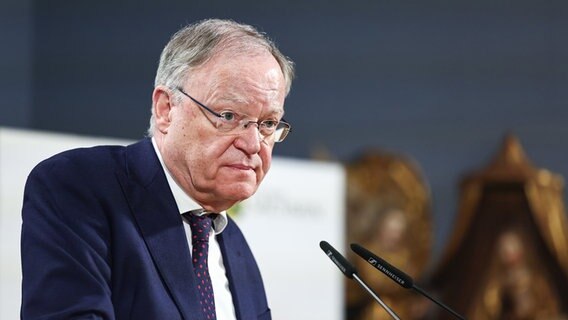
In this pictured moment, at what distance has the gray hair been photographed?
2561 millimetres

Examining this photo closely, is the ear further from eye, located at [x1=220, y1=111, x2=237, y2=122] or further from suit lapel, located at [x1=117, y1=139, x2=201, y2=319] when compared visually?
eye, located at [x1=220, y1=111, x2=237, y2=122]

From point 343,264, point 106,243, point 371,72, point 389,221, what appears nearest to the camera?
point 106,243

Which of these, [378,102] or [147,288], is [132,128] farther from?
[147,288]

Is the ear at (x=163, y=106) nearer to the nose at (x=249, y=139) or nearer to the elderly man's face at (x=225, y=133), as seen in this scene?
the elderly man's face at (x=225, y=133)

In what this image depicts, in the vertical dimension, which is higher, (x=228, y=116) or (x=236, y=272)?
(x=228, y=116)

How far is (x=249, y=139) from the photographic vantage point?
8.40 feet

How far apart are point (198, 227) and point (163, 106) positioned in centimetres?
30

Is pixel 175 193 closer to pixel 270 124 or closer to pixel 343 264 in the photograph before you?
pixel 270 124

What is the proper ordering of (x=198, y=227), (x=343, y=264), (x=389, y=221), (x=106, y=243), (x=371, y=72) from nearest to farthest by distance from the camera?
(x=106, y=243) < (x=343, y=264) < (x=198, y=227) < (x=389, y=221) < (x=371, y=72)

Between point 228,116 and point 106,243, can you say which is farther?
point 228,116

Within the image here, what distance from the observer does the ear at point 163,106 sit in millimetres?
2660

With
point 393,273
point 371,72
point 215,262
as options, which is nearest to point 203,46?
point 215,262

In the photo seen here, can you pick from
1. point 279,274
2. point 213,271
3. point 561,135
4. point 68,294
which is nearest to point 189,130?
point 213,271

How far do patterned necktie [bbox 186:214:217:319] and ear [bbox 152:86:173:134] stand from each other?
23 cm
